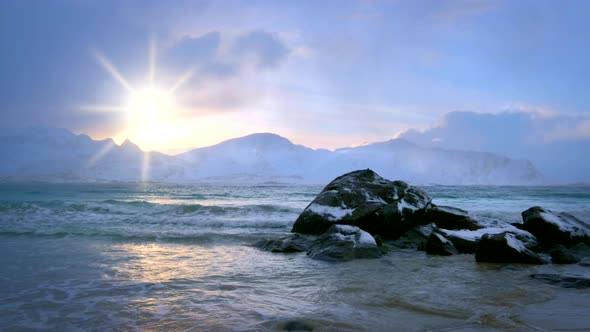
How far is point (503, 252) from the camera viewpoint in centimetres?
798

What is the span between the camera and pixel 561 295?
5234 mm

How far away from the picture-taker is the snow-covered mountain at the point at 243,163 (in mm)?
121188

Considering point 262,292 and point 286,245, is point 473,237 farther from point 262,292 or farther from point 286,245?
point 262,292

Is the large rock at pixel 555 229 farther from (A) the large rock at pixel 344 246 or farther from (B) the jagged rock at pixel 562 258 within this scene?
(A) the large rock at pixel 344 246

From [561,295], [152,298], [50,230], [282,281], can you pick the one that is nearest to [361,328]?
[282,281]

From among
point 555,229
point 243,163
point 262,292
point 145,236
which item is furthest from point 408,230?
point 243,163

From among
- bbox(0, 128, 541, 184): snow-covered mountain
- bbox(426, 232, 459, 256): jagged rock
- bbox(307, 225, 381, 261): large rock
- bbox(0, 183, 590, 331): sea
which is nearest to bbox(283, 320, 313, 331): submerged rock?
bbox(0, 183, 590, 331): sea

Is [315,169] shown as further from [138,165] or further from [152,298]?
[152,298]

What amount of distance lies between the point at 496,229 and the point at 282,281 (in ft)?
23.9

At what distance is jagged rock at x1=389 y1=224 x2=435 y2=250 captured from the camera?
10570 mm

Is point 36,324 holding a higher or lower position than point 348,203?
lower

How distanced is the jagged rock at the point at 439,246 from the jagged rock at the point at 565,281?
9.11 feet

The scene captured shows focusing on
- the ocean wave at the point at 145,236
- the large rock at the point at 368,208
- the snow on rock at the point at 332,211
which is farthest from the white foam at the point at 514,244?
the ocean wave at the point at 145,236

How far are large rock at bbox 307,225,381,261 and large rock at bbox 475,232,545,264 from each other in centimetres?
222
